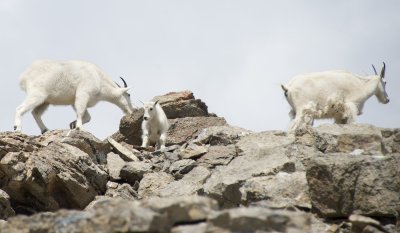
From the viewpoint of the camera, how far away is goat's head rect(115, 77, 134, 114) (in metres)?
17.5

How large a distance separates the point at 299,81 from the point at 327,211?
7.31 meters

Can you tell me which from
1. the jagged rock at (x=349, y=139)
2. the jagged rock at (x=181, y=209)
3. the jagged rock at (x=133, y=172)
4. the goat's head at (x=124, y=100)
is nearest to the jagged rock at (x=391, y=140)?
the jagged rock at (x=349, y=139)

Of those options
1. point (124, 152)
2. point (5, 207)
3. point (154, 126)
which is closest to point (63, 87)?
point (154, 126)

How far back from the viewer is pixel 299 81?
15.6 metres

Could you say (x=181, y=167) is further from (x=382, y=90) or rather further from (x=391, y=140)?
(x=382, y=90)

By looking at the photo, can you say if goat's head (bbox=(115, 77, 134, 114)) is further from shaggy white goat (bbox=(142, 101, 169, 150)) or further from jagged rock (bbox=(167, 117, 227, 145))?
shaggy white goat (bbox=(142, 101, 169, 150))

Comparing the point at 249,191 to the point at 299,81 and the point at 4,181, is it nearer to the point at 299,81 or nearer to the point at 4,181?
the point at 4,181

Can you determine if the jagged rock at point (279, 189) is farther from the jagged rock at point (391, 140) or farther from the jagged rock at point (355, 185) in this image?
the jagged rock at point (391, 140)

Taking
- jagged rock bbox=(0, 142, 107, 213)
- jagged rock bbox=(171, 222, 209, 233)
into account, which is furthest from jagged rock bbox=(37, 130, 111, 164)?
jagged rock bbox=(171, 222, 209, 233)

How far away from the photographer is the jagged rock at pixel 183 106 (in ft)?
58.4

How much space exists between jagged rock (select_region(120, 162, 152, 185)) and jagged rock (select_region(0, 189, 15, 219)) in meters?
2.50

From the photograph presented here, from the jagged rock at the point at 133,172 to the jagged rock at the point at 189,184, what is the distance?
0.79 meters

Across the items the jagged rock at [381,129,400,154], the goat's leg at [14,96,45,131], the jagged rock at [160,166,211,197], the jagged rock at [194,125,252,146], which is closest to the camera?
the jagged rock at [160,166,211,197]

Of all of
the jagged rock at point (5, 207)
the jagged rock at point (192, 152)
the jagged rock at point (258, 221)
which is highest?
the jagged rock at point (258, 221)
